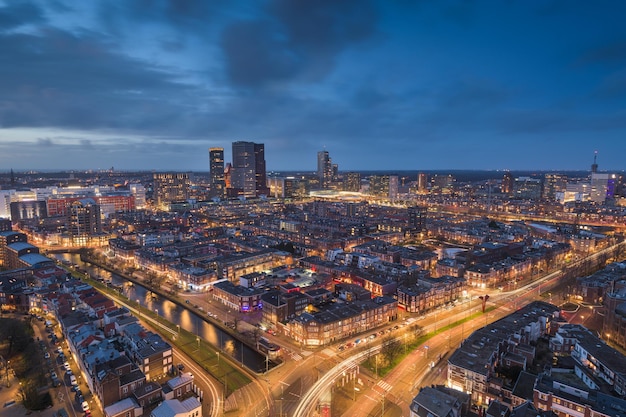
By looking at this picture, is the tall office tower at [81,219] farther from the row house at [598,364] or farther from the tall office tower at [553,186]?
the tall office tower at [553,186]

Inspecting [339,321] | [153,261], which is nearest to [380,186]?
[153,261]

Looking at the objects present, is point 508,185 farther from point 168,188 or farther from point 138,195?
point 138,195

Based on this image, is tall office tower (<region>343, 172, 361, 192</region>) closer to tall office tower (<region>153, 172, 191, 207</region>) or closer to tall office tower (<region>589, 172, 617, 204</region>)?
tall office tower (<region>153, 172, 191, 207</region>)

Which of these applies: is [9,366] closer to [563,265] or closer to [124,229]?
[124,229]

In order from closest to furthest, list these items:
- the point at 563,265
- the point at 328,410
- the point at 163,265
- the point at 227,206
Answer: the point at 328,410 < the point at 163,265 < the point at 563,265 < the point at 227,206

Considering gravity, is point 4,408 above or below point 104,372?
below

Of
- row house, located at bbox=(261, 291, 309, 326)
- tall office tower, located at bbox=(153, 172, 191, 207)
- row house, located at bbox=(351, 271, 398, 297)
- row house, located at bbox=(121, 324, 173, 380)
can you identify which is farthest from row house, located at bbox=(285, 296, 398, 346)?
tall office tower, located at bbox=(153, 172, 191, 207)

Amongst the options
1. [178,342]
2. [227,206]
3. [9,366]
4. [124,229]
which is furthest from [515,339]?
[227,206]
